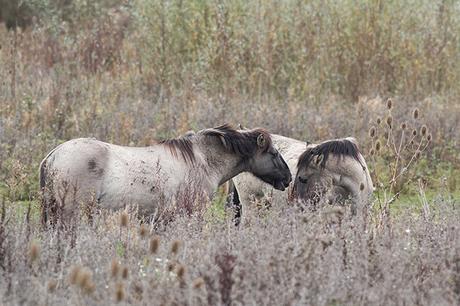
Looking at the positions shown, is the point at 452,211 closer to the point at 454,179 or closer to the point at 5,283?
the point at 5,283

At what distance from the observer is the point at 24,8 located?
21.4 metres

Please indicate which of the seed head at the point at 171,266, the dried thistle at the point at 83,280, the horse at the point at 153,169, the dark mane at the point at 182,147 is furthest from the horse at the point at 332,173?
the dried thistle at the point at 83,280

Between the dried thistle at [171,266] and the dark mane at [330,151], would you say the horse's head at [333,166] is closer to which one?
the dark mane at [330,151]

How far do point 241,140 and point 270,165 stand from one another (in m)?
0.39

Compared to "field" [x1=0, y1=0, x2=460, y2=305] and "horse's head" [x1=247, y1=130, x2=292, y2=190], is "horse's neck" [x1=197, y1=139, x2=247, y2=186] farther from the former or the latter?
"field" [x1=0, y1=0, x2=460, y2=305]

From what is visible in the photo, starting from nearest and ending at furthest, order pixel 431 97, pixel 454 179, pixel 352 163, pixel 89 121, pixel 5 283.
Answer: pixel 5 283 → pixel 352 163 → pixel 454 179 → pixel 89 121 → pixel 431 97

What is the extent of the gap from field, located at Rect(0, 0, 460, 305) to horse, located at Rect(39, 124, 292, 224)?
13.9 inches

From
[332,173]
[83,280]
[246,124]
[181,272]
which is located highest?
[83,280]

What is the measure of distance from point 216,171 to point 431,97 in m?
7.79

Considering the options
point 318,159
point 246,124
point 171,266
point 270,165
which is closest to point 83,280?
point 171,266

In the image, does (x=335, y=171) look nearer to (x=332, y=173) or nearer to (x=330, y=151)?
(x=332, y=173)

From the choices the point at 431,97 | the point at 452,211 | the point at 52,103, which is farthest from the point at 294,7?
the point at 452,211

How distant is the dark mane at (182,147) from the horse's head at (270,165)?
0.76m

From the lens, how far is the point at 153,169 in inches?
336
